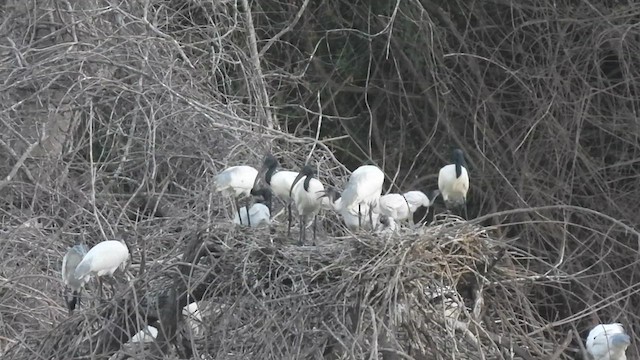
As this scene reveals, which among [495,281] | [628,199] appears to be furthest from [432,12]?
[495,281]

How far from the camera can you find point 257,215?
4891 mm

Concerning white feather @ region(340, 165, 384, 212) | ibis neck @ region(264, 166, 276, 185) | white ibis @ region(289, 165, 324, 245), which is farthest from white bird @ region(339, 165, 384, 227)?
ibis neck @ region(264, 166, 276, 185)

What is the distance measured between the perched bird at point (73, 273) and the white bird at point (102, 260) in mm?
73

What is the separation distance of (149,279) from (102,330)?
22 centimetres

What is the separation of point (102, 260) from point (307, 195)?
34.2 inches

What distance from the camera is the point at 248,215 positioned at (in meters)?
4.85

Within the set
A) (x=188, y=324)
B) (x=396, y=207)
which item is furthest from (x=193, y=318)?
(x=396, y=207)

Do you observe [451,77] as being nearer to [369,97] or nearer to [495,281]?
[369,97]

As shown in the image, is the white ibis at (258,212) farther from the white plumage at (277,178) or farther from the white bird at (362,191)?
the white bird at (362,191)

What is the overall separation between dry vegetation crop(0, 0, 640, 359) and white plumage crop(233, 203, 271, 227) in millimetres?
88

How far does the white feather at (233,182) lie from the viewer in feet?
16.3

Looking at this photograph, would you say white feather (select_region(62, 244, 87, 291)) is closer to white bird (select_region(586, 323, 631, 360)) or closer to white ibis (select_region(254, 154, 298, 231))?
white ibis (select_region(254, 154, 298, 231))

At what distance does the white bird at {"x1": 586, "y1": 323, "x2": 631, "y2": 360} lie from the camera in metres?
4.59

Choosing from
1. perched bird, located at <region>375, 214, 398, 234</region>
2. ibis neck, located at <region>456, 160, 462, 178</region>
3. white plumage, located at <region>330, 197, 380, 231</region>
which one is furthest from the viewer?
ibis neck, located at <region>456, 160, 462, 178</region>
